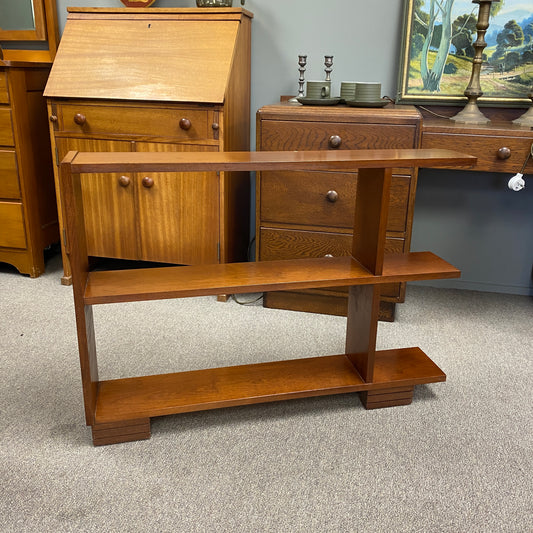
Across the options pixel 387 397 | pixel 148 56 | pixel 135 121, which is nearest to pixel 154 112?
pixel 135 121

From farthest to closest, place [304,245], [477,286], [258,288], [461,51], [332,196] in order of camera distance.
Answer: [477,286]
[461,51]
[304,245]
[332,196]
[258,288]

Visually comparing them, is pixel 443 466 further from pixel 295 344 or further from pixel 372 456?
pixel 295 344

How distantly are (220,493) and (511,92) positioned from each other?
6.80 feet

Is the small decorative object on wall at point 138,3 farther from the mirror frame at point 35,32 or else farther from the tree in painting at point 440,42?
the tree in painting at point 440,42

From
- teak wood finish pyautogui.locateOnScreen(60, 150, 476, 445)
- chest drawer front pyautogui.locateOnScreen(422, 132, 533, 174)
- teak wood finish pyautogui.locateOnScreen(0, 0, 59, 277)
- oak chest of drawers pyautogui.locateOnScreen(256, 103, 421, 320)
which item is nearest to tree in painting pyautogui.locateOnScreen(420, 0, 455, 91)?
oak chest of drawers pyautogui.locateOnScreen(256, 103, 421, 320)

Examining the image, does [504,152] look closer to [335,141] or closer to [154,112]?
[335,141]

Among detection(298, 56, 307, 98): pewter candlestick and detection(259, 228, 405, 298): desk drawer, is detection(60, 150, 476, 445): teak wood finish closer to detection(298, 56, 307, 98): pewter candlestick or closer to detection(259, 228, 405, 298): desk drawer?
detection(259, 228, 405, 298): desk drawer

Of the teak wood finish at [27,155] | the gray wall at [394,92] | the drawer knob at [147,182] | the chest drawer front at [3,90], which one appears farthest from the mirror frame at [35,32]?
the drawer knob at [147,182]

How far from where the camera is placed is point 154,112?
2.24 metres

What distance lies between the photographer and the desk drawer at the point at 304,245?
86.4 inches

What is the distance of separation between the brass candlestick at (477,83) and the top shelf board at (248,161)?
2.70ft

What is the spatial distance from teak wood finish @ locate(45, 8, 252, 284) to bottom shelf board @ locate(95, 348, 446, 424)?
840 mm

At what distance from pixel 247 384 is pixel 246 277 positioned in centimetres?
35

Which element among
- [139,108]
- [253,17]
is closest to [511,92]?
[253,17]
